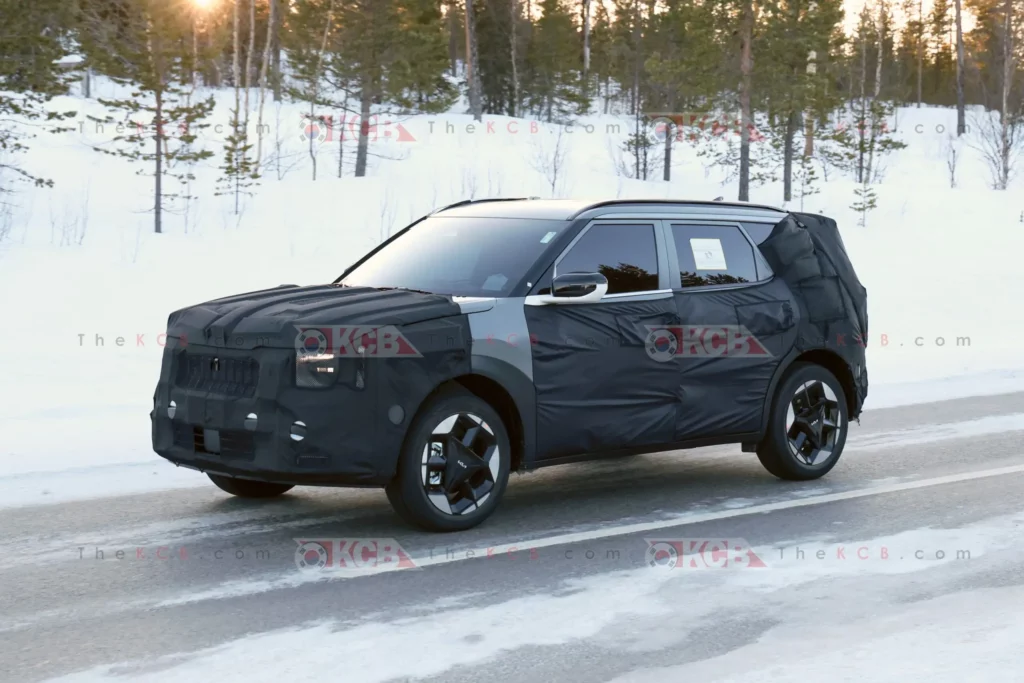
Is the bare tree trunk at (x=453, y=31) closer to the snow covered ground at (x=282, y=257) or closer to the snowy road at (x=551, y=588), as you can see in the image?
the snow covered ground at (x=282, y=257)

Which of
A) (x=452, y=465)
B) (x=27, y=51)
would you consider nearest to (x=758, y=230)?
(x=452, y=465)

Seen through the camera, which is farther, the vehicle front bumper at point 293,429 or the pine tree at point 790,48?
the pine tree at point 790,48

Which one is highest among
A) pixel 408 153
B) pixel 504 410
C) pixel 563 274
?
pixel 408 153

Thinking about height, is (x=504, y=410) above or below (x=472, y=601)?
above

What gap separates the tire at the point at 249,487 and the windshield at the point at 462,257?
138cm

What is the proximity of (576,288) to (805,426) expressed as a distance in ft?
7.92

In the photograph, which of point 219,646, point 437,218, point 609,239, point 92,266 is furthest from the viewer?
point 92,266

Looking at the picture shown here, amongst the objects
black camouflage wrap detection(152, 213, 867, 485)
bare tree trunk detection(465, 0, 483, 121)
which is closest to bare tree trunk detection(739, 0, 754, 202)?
bare tree trunk detection(465, 0, 483, 121)

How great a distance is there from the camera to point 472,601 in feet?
18.5

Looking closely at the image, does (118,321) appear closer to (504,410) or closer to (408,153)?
(504,410)

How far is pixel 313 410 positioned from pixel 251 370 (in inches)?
16.9

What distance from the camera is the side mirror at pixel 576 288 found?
23.2ft

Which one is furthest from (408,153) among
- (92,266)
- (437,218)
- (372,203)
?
(437,218)

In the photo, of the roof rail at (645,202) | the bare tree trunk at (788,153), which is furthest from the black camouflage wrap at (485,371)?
the bare tree trunk at (788,153)
